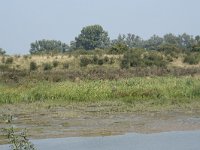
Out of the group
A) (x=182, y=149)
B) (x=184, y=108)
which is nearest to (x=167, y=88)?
(x=184, y=108)

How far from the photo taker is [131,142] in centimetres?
1428

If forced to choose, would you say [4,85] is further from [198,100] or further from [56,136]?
[56,136]

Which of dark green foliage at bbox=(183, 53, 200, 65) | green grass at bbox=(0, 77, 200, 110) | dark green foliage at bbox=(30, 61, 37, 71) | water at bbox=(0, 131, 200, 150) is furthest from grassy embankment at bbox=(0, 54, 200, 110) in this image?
water at bbox=(0, 131, 200, 150)

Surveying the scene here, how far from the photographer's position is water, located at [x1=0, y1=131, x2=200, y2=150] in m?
13.3

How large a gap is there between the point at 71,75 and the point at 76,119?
1712cm

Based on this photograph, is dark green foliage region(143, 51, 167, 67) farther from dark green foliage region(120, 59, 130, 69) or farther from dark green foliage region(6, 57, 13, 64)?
dark green foliage region(6, 57, 13, 64)

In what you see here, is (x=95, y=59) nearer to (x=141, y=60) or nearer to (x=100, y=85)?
(x=141, y=60)

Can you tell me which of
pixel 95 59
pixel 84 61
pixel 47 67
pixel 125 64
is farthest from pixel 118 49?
pixel 47 67

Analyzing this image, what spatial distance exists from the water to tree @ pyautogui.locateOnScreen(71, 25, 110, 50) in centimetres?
8451

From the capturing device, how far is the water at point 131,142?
13297mm

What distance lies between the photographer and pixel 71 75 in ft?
122

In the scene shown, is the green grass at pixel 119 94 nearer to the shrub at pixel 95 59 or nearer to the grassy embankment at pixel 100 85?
the grassy embankment at pixel 100 85

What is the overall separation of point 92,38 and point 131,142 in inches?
3400

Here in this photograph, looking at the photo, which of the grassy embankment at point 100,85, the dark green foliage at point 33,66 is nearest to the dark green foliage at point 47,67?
the grassy embankment at point 100,85
